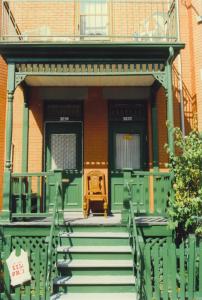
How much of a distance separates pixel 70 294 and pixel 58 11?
819 cm

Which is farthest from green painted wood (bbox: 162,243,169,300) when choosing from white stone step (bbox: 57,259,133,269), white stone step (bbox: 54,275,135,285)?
white stone step (bbox: 57,259,133,269)

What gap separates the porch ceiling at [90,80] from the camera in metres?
9.12

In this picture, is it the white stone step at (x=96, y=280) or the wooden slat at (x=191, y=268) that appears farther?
the white stone step at (x=96, y=280)

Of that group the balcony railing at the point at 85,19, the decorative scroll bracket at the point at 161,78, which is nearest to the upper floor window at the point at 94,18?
the balcony railing at the point at 85,19

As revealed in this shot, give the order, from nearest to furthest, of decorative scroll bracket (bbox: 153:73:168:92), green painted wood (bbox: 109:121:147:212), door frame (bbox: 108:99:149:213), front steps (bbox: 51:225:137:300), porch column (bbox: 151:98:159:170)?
front steps (bbox: 51:225:137:300), decorative scroll bracket (bbox: 153:73:168:92), porch column (bbox: 151:98:159:170), green painted wood (bbox: 109:121:147:212), door frame (bbox: 108:99:149:213)

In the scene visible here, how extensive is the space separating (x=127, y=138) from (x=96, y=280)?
5002mm

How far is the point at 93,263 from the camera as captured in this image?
6.42 meters

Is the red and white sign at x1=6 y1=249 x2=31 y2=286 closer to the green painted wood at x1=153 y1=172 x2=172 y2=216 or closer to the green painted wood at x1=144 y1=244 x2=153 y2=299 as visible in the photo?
the green painted wood at x1=144 y1=244 x2=153 y2=299

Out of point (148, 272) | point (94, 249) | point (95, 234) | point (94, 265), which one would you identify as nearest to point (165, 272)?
point (148, 272)

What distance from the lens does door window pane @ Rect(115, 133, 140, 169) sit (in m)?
10.1

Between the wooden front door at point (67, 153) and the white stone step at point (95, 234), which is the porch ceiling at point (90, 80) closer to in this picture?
the wooden front door at point (67, 153)

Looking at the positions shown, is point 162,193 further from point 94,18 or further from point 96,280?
point 94,18

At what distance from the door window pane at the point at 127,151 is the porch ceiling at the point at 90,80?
154 centimetres

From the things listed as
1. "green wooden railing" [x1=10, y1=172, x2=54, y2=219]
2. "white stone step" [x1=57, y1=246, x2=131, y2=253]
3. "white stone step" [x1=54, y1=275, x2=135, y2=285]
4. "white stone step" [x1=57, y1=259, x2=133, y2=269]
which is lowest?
"white stone step" [x1=54, y1=275, x2=135, y2=285]
